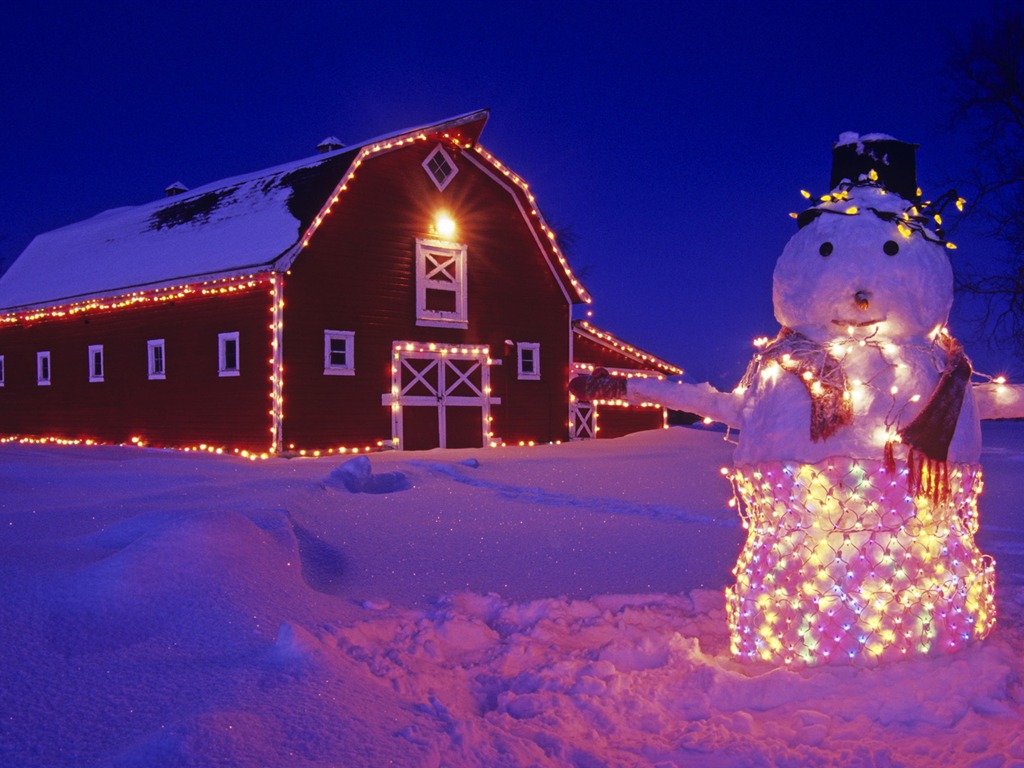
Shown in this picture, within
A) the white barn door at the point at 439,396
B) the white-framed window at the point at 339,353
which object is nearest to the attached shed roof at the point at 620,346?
the white barn door at the point at 439,396

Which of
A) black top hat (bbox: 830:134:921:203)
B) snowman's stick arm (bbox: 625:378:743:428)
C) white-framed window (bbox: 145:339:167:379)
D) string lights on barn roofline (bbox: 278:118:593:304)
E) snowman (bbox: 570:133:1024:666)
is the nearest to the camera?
snowman (bbox: 570:133:1024:666)

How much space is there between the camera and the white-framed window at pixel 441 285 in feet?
55.4

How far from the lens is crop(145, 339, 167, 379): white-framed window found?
672 inches

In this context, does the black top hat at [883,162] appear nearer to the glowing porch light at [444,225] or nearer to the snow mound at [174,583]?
the snow mound at [174,583]

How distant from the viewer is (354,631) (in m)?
4.09

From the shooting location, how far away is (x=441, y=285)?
17203 millimetres

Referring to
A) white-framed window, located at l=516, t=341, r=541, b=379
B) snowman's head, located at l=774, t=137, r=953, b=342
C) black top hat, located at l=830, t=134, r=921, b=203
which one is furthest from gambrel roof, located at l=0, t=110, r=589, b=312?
snowman's head, located at l=774, t=137, r=953, b=342

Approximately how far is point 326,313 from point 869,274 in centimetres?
1261

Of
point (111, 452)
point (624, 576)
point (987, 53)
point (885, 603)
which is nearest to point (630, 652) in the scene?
point (885, 603)

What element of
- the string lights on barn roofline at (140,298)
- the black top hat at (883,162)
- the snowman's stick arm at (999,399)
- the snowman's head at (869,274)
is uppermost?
the string lights on barn roofline at (140,298)

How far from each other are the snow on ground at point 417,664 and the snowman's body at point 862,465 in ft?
0.67

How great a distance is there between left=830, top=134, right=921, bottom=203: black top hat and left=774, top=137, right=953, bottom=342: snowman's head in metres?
0.23

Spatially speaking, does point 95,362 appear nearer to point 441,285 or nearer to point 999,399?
point 441,285

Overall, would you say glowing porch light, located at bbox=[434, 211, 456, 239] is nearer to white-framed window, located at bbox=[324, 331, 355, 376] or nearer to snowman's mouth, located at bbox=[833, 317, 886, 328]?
white-framed window, located at bbox=[324, 331, 355, 376]
